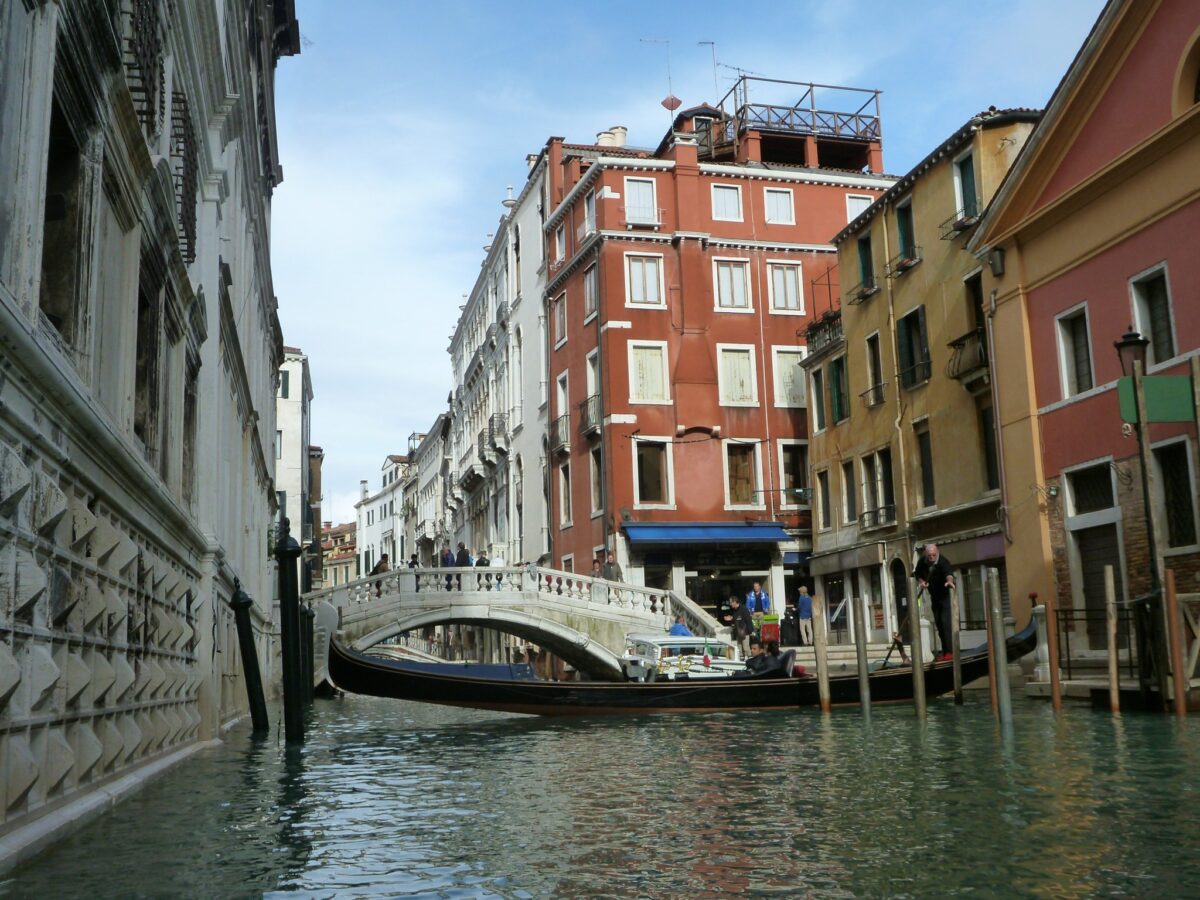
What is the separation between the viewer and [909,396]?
76.5 feet

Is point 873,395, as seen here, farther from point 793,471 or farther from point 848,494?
point 793,471

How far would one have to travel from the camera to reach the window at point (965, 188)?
829 inches

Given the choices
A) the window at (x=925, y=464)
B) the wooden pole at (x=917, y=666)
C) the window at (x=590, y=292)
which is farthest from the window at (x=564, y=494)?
the wooden pole at (x=917, y=666)

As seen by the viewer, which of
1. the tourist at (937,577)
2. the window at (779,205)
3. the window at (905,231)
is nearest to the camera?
the tourist at (937,577)

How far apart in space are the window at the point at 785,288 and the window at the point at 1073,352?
13502 millimetres

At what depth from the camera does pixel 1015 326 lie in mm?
18531

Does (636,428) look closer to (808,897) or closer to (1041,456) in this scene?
(1041,456)

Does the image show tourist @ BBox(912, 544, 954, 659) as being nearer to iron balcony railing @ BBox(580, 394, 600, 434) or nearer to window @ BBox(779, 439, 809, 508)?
window @ BBox(779, 439, 809, 508)

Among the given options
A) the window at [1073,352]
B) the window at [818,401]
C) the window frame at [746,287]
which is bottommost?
the window at [1073,352]

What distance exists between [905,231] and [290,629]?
1641 cm

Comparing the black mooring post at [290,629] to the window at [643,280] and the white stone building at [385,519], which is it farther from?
the white stone building at [385,519]

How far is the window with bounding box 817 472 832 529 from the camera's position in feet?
91.2

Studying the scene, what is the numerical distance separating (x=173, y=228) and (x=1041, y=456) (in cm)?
1295

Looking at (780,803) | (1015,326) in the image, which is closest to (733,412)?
(1015,326)
